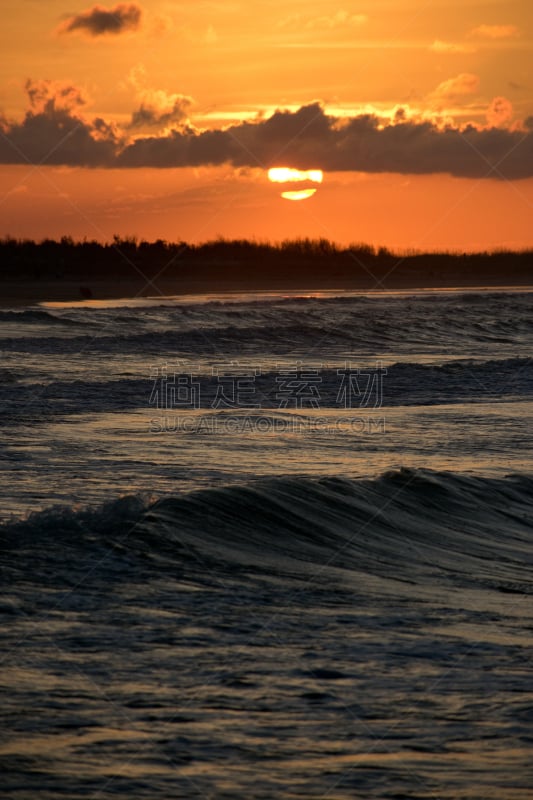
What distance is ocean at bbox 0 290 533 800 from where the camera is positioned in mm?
3912

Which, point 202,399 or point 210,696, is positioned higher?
point 202,399

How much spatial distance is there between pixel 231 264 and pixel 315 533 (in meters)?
68.8

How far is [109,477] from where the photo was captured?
8.94 metres

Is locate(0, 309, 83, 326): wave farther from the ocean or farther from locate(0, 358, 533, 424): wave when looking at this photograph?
the ocean

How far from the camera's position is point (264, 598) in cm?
591

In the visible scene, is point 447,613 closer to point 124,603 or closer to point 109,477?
point 124,603

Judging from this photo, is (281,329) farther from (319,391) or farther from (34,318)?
(319,391)

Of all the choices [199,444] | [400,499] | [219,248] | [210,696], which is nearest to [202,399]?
[199,444]

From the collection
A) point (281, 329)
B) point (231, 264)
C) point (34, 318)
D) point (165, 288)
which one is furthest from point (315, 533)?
point (231, 264)

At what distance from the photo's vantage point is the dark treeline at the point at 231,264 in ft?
214

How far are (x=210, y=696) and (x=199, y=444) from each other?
670 cm

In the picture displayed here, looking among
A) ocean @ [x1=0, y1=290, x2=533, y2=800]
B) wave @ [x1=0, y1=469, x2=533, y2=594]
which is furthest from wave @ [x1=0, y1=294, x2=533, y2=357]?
wave @ [x1=0, y1=469, x2=533, y2=594]

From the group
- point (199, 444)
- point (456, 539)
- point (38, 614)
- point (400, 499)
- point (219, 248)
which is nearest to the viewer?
point (38, 614)

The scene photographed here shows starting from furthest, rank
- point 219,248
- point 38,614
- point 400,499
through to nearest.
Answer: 1. point 219,248
2. point 400,499
3. point 38,614
